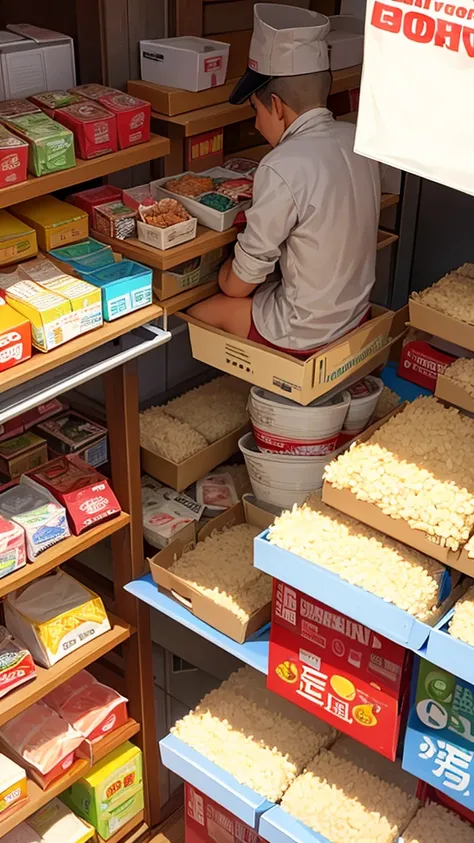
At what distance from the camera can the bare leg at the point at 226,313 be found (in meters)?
2.55

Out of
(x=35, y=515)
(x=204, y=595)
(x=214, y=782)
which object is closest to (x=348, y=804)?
(x=214, y=782)

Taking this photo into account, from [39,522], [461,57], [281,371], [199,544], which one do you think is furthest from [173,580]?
[461,57]

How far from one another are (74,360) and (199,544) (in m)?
0.78

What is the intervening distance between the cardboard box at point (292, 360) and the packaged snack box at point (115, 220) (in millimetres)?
295

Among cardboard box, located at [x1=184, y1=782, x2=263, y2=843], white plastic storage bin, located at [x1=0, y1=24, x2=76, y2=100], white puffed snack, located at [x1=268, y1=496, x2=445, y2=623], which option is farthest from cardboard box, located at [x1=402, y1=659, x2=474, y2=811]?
white plastic storage bin, located at [x1=0, y1=24, x2=76, y2=100]

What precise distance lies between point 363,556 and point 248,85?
1.23 metres

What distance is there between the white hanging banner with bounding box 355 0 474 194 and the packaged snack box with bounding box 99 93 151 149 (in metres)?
0.83

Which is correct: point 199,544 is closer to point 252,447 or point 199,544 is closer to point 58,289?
point 252,447

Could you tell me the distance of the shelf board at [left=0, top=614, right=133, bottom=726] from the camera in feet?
7.90

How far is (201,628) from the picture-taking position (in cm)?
256

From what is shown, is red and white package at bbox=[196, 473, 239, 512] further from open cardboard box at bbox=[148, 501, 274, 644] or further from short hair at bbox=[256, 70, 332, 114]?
short hair at bbox=[256, 70, 332, 114]

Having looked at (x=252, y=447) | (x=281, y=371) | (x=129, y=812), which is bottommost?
(x=129, y=812)

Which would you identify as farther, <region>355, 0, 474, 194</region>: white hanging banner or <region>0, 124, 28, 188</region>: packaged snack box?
<region>0, 124, 28, 188</region>: packaged snack box

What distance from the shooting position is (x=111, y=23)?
2.41 m
